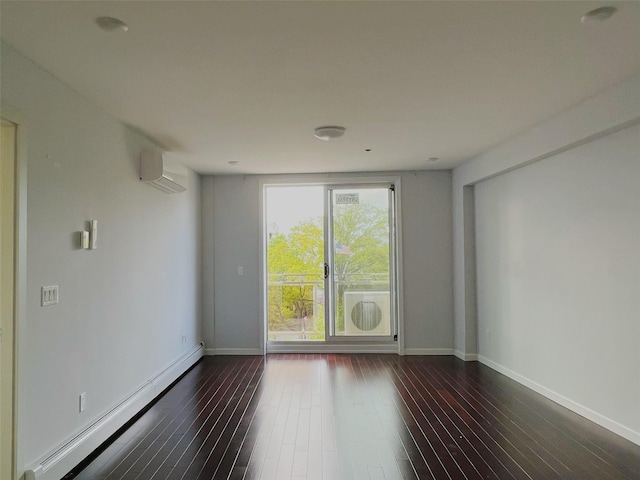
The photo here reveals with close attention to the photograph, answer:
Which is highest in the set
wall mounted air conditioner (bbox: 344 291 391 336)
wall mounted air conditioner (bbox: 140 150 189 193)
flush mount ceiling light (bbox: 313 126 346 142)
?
flush mount ceiling light (bbox: 313 126 346 142)

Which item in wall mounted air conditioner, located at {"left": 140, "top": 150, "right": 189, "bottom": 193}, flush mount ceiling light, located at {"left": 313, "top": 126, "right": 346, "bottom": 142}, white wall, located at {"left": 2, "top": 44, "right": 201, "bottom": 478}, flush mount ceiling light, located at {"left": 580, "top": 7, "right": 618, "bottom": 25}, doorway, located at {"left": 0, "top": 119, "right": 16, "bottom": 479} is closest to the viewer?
flush mount ceiling light, located at {"left": 580, "top": 7, "right": 618, "bottom": 25}

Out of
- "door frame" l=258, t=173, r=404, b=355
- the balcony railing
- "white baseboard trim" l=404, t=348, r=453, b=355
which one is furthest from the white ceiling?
"white baseboard trim" l=404, t=348, r=453, b=355

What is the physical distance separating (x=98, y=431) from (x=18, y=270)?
136 cm

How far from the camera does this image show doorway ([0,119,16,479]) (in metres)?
2.22

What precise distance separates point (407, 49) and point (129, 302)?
288 centimetres

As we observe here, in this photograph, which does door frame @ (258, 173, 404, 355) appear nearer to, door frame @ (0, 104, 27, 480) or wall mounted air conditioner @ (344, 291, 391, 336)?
wall mounted air conditioner @ (344, 291, 391, 336)

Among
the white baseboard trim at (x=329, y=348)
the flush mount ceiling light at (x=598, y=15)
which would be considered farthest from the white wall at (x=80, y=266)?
the flush mount ceiling light at (x=598, y=15)

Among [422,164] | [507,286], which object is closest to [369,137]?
[422,164]

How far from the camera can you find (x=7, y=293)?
7.39 feet

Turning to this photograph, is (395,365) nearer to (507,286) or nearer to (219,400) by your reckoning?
(507,286)

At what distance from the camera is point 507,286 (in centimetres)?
466

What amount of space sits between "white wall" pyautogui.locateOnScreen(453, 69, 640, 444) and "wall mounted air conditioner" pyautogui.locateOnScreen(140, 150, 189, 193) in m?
3.25

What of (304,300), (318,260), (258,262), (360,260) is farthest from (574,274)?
(258,262)

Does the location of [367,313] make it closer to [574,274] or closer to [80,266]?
[574,274]
